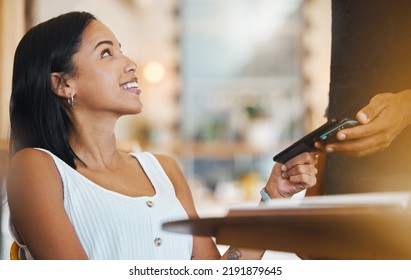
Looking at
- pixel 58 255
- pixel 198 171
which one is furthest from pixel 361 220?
pixel 198 171

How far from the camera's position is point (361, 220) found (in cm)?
74

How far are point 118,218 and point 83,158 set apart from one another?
0.13 m

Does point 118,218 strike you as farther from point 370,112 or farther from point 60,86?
point 370,112

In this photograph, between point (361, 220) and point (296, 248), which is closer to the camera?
point (361, 220)

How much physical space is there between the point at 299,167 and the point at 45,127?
460 millimetres

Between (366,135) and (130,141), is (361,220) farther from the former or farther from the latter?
(130,141)

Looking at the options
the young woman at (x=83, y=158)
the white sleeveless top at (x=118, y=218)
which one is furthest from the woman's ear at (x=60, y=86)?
the white sleeveless top at (x=118, y=218)

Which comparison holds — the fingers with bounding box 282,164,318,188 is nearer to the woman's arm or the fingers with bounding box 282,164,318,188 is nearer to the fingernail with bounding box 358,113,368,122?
the fingernail with bounding box 358,113,368,122

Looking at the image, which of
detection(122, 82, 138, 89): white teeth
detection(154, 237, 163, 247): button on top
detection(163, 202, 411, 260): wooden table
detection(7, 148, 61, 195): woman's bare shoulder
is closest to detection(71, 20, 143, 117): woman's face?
detection(122, 82, 138, 89): white teeth

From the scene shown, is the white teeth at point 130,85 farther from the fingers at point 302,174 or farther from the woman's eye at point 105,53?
the fingers at point 302,174

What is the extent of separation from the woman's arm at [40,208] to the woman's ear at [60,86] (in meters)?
0.12

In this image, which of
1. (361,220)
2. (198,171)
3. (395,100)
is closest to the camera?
(361,220)

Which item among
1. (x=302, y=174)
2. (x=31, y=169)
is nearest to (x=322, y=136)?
(x=302, y=174)

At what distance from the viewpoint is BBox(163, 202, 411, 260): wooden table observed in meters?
0.73
